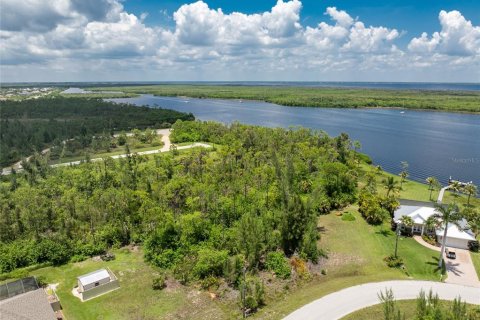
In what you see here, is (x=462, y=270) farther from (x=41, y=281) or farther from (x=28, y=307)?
(x=41, y=281)

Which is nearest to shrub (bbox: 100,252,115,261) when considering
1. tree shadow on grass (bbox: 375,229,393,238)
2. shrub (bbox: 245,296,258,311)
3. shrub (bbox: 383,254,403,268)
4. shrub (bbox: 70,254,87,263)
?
shrub (bbox: 70,254,87,263)

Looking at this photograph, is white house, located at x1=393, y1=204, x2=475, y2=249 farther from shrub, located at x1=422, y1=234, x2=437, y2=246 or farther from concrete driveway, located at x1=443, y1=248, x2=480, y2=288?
concrete driveway, located at x1=443, y1=248, x2=480, y2=288

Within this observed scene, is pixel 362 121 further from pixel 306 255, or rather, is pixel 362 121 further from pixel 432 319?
pixel 432 319

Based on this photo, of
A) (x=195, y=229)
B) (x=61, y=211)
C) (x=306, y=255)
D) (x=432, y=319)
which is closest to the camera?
(x=432, y=319)

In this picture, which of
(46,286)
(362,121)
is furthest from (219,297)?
(362,121)

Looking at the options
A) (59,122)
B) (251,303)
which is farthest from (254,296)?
(59,122)

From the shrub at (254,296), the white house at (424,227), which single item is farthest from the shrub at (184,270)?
the white house at (424,227)
